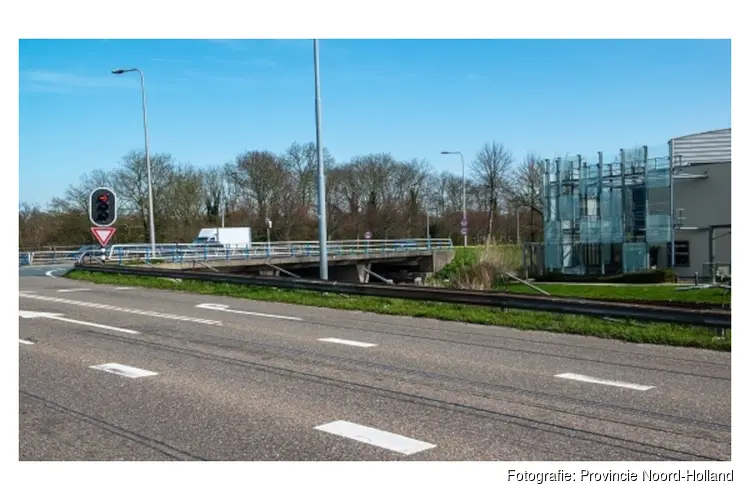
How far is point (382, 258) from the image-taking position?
5962 centimetres

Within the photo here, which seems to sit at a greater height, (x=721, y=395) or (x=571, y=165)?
(x=571, y=165)

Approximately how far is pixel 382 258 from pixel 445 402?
5235 cm

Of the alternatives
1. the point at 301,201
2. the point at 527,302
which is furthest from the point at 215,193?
the point at 527,302

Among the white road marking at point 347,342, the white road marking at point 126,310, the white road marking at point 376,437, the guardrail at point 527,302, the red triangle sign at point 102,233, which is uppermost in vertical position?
the red triangle sign at point 102,233

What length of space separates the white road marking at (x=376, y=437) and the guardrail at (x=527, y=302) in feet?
22.9

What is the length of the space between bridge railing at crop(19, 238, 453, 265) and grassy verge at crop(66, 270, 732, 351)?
1934cm

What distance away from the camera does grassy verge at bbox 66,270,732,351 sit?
11.3 m

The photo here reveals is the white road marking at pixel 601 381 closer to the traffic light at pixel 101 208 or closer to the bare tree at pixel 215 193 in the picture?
the traffic light at pixel 101 208

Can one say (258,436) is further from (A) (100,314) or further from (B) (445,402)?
(A) (100,314)

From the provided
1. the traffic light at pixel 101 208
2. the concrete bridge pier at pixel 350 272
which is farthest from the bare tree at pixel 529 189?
the traffic light at pixel 101 208

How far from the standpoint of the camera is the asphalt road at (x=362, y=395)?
19.0 ft

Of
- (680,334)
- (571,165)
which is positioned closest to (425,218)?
(571,165)

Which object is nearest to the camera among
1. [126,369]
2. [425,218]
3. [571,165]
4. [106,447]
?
[106,447]
